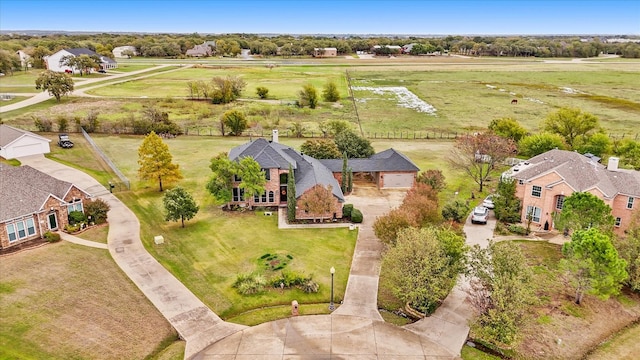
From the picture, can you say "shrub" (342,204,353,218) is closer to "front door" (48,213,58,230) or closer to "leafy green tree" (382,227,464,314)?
"leafy green tree" (382,227,464,314)

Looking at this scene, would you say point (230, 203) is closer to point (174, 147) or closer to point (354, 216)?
point (354, 216)

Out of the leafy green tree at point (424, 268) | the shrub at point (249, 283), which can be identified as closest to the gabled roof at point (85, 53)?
the shrub at point (249, 283)

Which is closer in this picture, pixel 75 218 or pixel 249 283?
pixel 249 283

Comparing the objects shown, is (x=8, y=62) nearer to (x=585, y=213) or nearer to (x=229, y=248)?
(x=229, y=248)

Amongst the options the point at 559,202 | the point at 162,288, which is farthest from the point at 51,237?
the point at 559,202

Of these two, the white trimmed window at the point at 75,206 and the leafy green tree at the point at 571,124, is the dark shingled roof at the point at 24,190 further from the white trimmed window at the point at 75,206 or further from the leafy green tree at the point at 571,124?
the leafy green tree at the point at 571,124

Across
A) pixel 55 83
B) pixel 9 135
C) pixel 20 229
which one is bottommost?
pixel 20 229

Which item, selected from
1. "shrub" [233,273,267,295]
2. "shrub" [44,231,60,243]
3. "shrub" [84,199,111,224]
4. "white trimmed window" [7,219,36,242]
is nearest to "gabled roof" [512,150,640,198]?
"shrub" [233,273,267,295]
